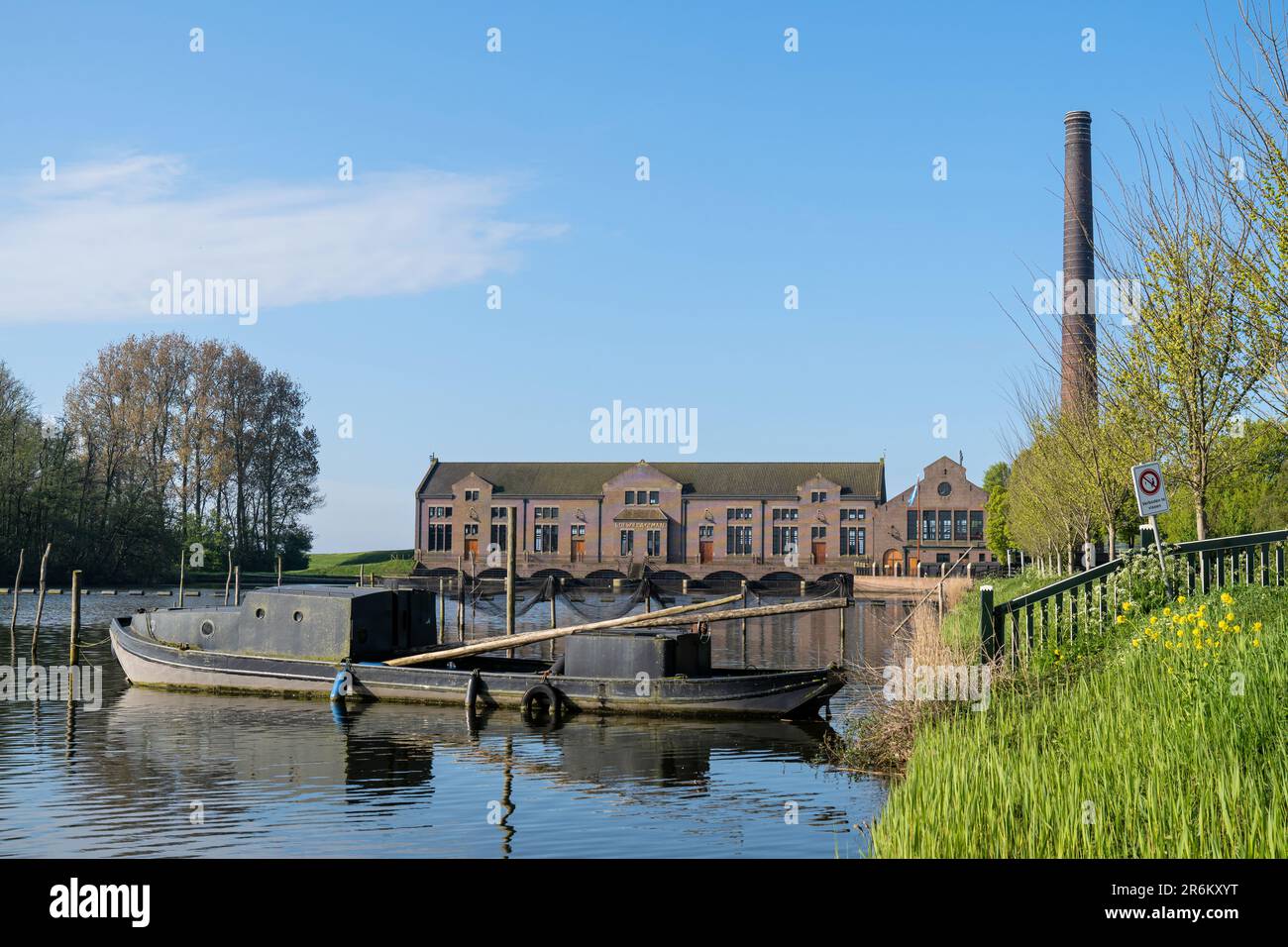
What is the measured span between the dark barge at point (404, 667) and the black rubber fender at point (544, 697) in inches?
1.1

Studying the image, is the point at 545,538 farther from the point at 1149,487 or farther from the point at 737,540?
the point at 1149,487

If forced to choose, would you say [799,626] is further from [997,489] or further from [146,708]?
[997,489]

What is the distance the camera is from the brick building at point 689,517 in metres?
82.6

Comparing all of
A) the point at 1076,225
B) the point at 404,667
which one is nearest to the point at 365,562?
the point at 1076,225

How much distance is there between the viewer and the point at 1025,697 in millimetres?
13555

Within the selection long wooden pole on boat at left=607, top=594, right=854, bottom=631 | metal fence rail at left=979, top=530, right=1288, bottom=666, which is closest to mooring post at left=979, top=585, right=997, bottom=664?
metal fence rail at left=979, top=530, right=1288, bottom=666

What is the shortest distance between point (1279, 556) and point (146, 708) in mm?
21567

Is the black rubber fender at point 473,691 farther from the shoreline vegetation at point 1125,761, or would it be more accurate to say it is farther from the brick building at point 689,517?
the brick building at point 689,517

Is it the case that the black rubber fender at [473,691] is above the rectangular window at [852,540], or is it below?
below

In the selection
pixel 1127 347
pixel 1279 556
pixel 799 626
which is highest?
pixel 1127 347

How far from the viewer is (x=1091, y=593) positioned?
55.9ft

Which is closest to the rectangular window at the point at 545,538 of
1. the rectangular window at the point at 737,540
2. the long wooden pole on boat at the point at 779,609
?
the rectangular window at the point at 737,540

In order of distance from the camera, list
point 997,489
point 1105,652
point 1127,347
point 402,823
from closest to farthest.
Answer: point 402,823
point 1105,652
point 1127,347
point 997,489
